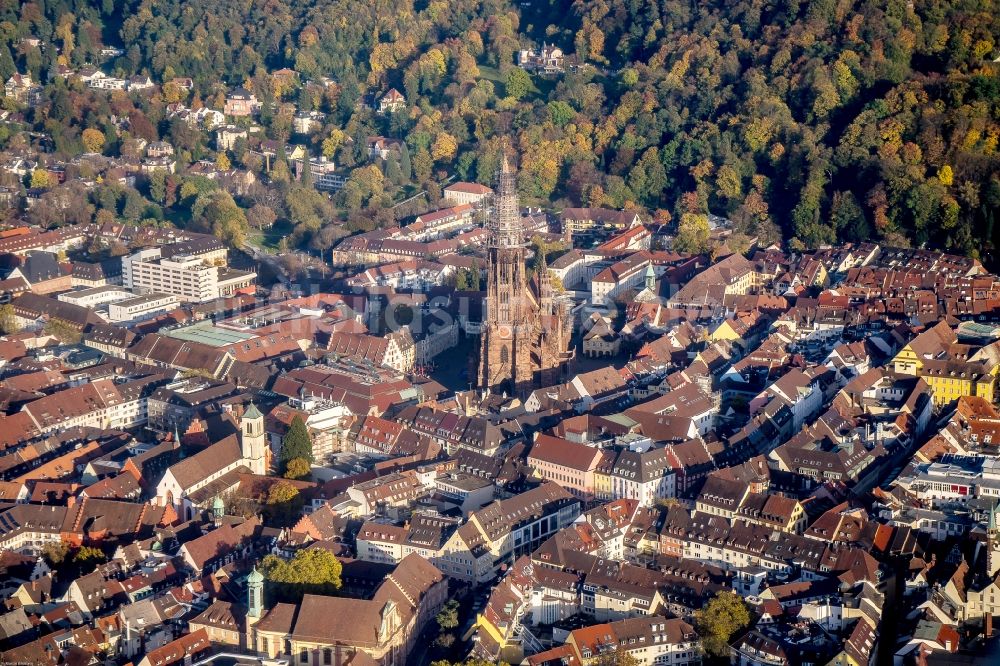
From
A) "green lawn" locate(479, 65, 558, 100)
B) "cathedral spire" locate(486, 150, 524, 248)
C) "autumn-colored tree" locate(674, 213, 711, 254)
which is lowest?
"autumn-colored tree" locate(674, 213, 711, 254)

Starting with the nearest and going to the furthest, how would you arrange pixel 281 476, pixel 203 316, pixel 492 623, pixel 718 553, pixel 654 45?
pixel 492 623 → pixel 718 553 → pixel 281 476 → pixel 203 316 → pixel 654 45

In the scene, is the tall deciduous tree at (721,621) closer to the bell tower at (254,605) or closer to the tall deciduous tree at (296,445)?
the bell tower at (254,605)

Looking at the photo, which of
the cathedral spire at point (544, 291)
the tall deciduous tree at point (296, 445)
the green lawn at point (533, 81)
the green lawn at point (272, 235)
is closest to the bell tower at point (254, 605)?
the tall deciduous tree at point (296, 445)

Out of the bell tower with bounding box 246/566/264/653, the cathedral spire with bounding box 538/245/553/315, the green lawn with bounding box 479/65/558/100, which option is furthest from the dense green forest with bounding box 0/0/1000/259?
the bell tower with bounding box 246/566/264/653

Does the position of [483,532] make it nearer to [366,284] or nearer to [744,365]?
[744,365]

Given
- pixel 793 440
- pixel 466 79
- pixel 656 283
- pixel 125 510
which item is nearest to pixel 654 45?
pixel 466 79

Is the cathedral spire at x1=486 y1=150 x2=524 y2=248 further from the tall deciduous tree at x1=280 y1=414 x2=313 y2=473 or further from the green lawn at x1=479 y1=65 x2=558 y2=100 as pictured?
the green lawn at x1=479 y1=65 x2=558 y2=100
